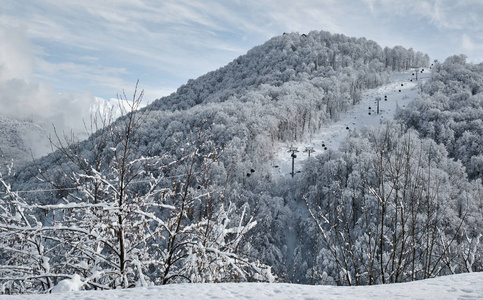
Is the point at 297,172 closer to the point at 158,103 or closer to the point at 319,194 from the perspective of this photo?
the point at 319,194

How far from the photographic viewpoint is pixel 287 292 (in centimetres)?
273

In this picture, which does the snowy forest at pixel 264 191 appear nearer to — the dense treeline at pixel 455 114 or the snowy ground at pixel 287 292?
the dense treeline at pixel 455 114

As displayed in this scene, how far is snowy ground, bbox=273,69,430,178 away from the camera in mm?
50497

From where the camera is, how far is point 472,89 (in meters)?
66.2

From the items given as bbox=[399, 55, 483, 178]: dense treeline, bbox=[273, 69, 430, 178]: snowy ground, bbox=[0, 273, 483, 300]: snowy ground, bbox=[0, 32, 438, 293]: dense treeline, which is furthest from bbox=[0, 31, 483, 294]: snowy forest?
bbox=[273, 69, 430, 178]: snowy ground

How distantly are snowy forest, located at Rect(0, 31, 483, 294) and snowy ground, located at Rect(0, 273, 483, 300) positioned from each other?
105 centimetres

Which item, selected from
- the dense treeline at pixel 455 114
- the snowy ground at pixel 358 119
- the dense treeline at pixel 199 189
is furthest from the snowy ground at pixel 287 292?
the dense treeline at pixel 455 114

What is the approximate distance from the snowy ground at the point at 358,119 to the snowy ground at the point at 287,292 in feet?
140

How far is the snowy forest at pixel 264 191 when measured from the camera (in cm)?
407

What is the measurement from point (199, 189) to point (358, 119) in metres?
70.4

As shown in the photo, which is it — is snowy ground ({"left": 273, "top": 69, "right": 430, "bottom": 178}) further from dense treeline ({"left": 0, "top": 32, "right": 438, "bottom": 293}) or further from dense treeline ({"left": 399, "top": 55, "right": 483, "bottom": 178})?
dense treeline ({"left": 399, "top": 55, "right": 483, "bottom": 178})

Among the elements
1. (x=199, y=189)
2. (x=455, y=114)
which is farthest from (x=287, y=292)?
(x=455, y=114)

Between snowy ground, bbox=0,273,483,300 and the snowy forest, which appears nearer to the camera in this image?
snowy ground, bbox=0,273,483,300

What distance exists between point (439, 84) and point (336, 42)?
202ft
